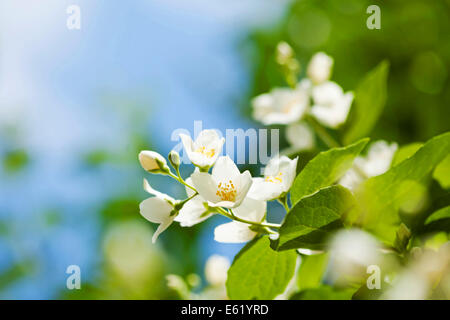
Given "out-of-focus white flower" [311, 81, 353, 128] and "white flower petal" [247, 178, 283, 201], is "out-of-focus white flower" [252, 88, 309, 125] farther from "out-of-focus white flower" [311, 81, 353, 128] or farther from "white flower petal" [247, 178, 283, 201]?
"white flower petal" [247, 178, 283, 201]

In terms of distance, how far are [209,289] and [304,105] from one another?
484mm

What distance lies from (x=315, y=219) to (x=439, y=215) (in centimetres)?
19

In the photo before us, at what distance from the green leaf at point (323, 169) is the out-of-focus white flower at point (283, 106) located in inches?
17.9

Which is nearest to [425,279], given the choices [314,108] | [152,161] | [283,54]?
[152,161]

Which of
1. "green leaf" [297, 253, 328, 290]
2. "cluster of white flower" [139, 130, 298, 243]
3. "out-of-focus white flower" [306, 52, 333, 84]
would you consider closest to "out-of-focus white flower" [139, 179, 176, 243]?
"cluster of white flower" [139, 130, 298, 243]

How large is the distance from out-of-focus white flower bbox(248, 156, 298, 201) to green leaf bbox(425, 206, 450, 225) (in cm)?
19

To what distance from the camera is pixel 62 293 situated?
2.63 metres

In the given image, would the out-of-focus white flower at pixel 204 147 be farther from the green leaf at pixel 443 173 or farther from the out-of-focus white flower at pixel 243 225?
the green leaf at pixel 443 173

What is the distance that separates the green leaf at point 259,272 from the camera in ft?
2.19

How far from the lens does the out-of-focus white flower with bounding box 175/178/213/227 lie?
0.64 meters

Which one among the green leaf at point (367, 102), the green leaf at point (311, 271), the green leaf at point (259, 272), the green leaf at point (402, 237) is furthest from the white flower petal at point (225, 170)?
the green leaf at point (367, 102)
